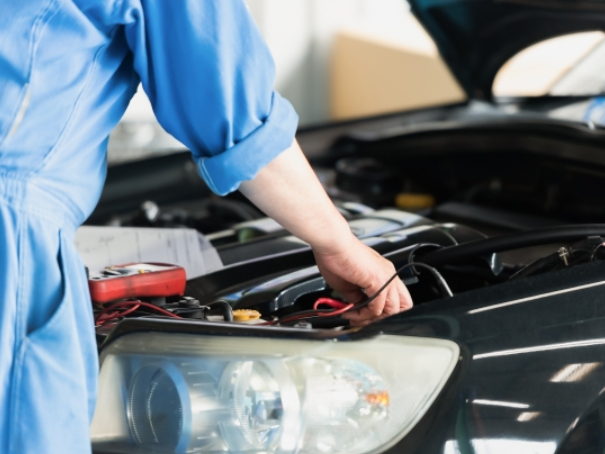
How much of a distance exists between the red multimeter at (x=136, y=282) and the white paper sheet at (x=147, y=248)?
11cm

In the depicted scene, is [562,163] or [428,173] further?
[428,173]

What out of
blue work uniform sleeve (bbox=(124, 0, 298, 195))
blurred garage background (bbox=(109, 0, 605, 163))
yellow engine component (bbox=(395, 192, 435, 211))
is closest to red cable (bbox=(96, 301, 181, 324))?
blue work uniform sleeve (bbox=(124, 0, 298, 195))

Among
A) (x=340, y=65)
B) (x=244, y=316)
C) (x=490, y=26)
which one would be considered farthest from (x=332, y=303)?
(x=340, y=65)

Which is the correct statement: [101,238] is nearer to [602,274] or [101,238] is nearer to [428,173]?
[602,274]

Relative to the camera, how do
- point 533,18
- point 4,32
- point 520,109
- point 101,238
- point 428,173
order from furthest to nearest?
1. point 520,109
2. point 428,173
3. point 533,18
4. point 101,238
5. point 4,32

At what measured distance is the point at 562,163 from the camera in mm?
1609

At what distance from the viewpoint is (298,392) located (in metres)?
0.73

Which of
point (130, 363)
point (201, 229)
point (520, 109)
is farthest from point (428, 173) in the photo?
point (130, 363)

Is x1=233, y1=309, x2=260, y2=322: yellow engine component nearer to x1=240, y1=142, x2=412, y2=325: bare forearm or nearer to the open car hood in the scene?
x1=240, y1=142, x2=412, y2=325: bare forearm

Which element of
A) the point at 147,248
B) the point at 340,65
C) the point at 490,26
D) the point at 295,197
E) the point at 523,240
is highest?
the point at 490,26

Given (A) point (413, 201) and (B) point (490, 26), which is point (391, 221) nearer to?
(A) point (413, 201)

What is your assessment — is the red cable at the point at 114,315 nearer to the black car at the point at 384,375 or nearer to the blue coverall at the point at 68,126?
the black car at the point at 384,375

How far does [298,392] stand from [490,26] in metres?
1.39

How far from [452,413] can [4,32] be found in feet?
1.89
